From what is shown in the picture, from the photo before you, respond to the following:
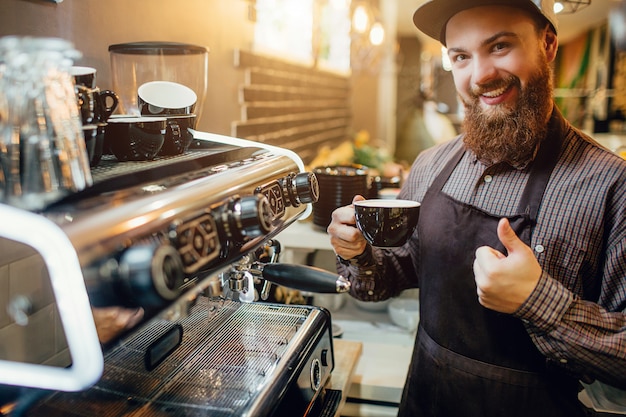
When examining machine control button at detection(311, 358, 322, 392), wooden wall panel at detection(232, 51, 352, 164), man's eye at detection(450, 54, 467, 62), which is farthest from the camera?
wooden wall panel at detection(232, 51, 352, 164)

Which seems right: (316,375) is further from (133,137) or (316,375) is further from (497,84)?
(497,84)

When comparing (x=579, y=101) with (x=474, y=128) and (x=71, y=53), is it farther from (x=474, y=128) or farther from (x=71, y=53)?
(x=71, y=53)

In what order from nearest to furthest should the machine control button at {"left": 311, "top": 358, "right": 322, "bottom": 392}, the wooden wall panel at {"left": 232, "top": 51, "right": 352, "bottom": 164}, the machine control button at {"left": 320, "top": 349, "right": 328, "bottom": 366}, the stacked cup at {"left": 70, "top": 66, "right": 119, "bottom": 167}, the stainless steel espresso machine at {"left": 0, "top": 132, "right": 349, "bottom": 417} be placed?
the stainless steel espresso machine at {"left": 0, "top": 132, "right": 349, "bottom": 417}
the stacked cup at {"left": 70, "top": 66, "right": 119, "bottom": 167}
the machine control button at {"left": 311, "top": 358, "right": 322, "bottom": 392}
the machine control button at {"left": 320, "top": 349, "right": 328, "bottom": 366}
the wooden wall panel at {"left": 232, "top": 51, "right": 352, "bottom": 164}

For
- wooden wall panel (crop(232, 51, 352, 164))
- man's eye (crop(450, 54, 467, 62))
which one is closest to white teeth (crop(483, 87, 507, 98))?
man's eye (crop(450, 54, 467, 62))

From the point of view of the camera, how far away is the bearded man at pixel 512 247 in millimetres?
1159

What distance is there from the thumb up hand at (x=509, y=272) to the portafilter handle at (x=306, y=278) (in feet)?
0.90

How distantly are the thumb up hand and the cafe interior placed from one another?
0.97 ft

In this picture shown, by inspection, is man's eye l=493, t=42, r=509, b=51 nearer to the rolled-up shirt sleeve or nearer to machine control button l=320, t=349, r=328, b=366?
the rolled-up shirt sleeve

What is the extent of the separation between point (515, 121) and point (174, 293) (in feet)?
3.23

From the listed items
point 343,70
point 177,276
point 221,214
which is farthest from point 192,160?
point 343,70

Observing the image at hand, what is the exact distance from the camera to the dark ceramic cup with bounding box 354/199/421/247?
1.13 m

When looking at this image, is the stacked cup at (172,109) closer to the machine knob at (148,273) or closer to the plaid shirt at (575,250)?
the machine knob at (148,273)

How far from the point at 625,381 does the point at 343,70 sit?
16.4 feet

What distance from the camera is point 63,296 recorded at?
0.62 m
